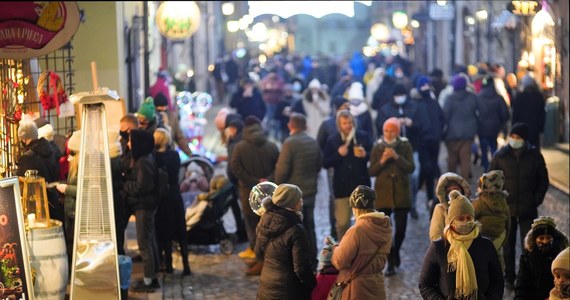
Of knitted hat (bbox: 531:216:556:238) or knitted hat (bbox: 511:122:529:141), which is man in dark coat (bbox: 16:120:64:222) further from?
knitted hat (bbox: 531:216:556:238)

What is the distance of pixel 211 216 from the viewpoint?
1603 cm

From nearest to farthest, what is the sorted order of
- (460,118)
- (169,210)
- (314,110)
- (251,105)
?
(169,210) < (460,118) < (314,110) < (251,105)

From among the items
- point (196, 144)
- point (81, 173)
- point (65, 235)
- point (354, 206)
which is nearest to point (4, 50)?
point (81, 173)

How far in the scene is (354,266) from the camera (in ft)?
32.8

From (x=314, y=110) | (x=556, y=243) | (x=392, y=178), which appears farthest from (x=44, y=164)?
(x=314, y=110)

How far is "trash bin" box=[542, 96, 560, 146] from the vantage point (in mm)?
26953

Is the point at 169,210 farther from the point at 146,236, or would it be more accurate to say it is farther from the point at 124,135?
the point at 124,135

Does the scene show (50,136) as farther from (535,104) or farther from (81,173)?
(535,104)

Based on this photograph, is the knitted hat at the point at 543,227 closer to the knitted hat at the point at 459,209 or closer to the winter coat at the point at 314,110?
the knitted hat at the point at 459,209

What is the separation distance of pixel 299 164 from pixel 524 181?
277 cm

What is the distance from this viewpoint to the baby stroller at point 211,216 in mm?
16062

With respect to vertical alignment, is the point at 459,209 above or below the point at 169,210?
above

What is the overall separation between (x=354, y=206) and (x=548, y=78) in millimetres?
20714

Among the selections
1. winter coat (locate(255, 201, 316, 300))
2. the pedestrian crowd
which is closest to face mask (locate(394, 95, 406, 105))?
the pedestrian crowd
